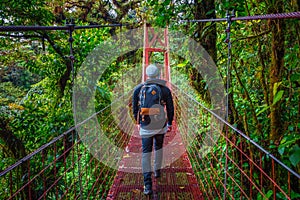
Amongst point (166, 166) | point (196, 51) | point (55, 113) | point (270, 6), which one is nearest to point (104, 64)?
point (55, 113)

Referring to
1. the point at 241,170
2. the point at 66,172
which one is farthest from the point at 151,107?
the point at 241,170

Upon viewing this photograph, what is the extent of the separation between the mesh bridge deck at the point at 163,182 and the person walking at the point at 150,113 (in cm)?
11

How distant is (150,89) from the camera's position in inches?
74.4

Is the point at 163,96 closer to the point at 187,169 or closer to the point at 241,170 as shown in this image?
the point at 187,169

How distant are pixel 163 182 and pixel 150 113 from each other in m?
0.51

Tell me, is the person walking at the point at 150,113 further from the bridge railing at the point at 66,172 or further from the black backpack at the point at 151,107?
the bridge railing at the point at 66,172

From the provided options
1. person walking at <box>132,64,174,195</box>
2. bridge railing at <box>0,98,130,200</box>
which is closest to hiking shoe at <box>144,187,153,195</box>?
person walking at <box>132,64,174,195</box>

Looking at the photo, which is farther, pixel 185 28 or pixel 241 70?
pixel 185 28

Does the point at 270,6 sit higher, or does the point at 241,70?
the point at 270,6

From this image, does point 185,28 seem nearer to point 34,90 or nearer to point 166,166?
point 166,166

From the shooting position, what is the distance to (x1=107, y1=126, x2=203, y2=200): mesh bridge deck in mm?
1846

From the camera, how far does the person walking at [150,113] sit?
1.89 meters

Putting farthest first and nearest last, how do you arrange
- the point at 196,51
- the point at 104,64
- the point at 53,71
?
the point at 104,64, the point at 53,71, the point at 196,51

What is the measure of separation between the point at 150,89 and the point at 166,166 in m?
0.76
